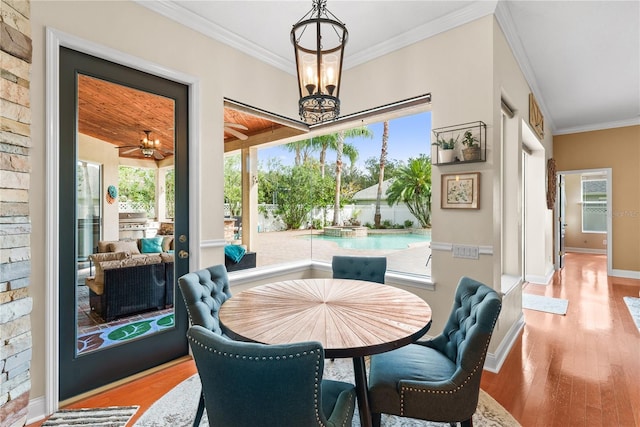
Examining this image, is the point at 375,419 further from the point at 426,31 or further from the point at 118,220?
the point at 426,31

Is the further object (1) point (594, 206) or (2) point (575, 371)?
(1) point (594, 206)

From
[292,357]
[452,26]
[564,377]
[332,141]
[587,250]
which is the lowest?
[564,377]

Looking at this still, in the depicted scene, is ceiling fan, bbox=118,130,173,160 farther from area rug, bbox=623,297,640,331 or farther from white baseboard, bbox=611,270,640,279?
white baseboard, bbox=611,270,640,279

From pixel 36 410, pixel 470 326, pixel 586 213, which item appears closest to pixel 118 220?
pixel 36 410

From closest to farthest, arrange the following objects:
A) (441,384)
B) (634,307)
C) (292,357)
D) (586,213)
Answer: (292,357), (441,384), (634,307), (586,213)

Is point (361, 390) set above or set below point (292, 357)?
below

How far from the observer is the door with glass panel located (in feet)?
6.94

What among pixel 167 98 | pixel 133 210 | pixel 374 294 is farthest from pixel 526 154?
pixel 133 210

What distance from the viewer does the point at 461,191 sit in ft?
8.70

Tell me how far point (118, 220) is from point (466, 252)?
9.42 feet

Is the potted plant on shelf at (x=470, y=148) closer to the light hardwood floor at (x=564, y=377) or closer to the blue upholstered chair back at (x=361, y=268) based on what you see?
the blue upholstered chair back at (x=361, y=268)

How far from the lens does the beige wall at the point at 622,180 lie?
235 inches

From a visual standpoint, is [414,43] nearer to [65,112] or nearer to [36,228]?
[65,112]

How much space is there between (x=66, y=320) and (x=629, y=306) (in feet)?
21.1
